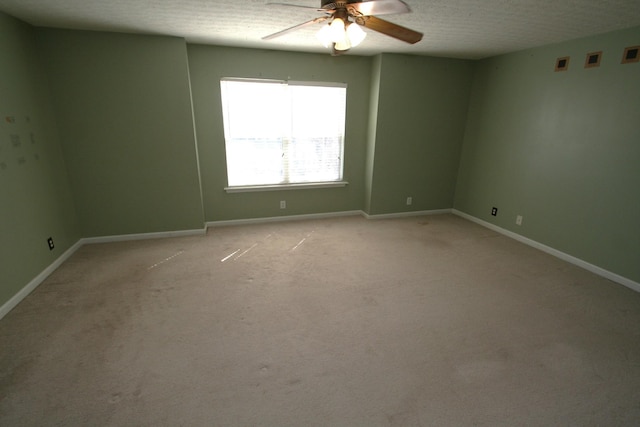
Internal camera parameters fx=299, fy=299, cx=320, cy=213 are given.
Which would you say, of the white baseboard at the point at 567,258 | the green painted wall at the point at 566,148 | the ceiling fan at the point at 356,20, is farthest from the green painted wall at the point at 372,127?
the ceiling fan at the point at 356,20

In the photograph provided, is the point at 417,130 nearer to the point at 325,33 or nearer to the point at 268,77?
the point at 268,77

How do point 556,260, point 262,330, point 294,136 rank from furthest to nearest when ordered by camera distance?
point 294,136 → point 556,260 → point 262,330

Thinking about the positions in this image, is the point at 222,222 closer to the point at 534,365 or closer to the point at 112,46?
the point at 112,46

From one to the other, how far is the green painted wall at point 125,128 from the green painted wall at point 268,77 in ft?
0.89

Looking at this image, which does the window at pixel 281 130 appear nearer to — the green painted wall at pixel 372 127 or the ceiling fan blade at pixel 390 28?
the green painted wall at pixel 372 127

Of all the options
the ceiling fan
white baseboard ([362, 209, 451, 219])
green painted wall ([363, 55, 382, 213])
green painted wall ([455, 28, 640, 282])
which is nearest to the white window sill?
green painted wall ([363, 55, 382, 213])

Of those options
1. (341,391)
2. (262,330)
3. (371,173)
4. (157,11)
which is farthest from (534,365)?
(157,11)

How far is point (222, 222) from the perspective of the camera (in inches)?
165

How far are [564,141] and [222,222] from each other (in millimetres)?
4236

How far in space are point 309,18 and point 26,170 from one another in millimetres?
2843

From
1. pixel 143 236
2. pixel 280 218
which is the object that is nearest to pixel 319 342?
pixel 280 218

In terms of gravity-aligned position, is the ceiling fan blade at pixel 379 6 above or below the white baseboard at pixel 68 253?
above

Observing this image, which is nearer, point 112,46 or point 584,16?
point 584,16

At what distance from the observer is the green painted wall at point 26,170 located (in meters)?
2.42
